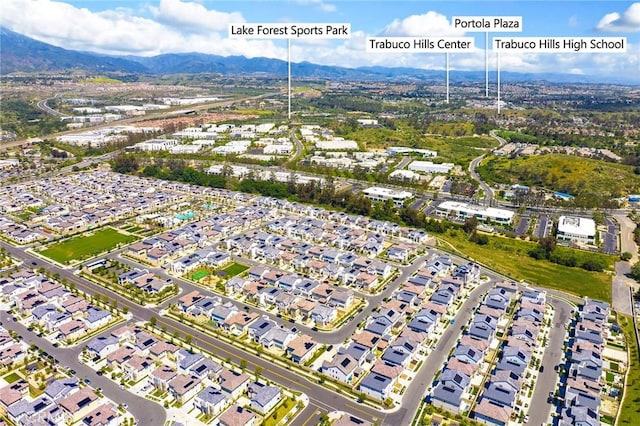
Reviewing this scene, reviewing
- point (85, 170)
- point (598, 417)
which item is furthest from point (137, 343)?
point (85, 170)

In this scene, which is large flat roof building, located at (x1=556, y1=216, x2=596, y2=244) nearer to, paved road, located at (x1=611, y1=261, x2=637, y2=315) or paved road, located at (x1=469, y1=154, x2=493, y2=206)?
paved road, located at (x1=611, y1=261, x2=637, y2=315)

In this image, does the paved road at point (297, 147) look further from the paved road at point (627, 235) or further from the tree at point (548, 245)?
the paved road at point (627, 235)

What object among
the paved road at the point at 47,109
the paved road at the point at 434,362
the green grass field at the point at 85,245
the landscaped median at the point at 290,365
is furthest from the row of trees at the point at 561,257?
the paved road at the point at 47,109

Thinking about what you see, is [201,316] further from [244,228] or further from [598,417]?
[598,417]

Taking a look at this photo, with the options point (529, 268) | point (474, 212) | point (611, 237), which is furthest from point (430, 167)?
point (529, 268)

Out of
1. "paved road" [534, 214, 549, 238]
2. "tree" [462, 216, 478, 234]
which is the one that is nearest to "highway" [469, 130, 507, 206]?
"paved road" [534, 214, 549, 238]

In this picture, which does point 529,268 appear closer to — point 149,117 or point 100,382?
point 100,382
